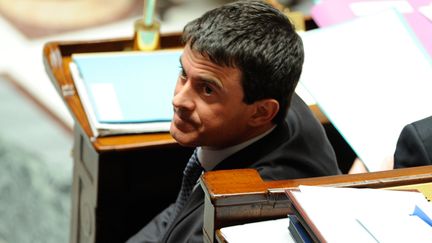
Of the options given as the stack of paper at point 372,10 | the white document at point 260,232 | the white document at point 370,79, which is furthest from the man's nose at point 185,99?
the stack of paper at point 372,10

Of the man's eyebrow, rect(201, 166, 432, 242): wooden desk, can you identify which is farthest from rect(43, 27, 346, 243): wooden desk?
rect(201, 166, 432, 242): wooden desk

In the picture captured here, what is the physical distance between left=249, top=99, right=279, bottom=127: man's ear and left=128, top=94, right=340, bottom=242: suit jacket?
4 centimetres

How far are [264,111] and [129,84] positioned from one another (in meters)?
0.60

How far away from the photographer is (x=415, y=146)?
1.25 m

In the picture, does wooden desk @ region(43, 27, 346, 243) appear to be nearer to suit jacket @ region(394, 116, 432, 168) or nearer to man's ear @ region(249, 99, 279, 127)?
Result: man's ear @ region(249, 99, 279, 127)

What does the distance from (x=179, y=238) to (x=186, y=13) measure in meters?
3.01

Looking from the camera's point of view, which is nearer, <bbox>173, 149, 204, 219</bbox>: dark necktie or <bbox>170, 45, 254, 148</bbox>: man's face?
<bbox>170, 45, 254, 148</bbox>: man's face

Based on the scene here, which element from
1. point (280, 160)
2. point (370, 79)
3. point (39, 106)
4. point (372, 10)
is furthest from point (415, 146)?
point (39, 106)

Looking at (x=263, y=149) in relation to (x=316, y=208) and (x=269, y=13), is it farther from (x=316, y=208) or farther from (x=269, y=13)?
(x=316, y=208)

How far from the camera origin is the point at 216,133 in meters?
1.41

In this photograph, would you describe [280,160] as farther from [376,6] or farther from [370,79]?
[376,6]

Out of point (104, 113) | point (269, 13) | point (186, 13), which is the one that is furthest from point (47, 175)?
point (269, 13)

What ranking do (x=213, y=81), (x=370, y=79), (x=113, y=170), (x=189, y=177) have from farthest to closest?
1. (x=113, y=170)
2. (x=370, y=79)
3. (x=189, y=177)
4. (x=213, y=81)

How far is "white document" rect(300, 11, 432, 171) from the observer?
156 centimetres
